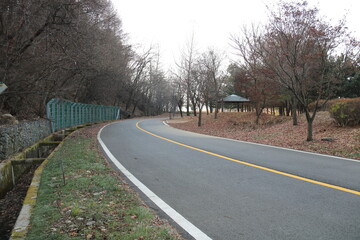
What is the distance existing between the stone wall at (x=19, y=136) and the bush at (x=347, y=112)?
14456mm

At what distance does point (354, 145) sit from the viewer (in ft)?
35.8

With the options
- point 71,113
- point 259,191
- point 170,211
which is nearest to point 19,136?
point 170,211

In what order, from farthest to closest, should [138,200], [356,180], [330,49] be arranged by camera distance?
[330,49], [356,180], [138,200]

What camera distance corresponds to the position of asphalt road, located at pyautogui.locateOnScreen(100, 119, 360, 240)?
3807mm

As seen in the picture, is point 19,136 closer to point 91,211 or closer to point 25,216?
point 25,216

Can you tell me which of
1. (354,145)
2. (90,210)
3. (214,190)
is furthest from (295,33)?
(90,210)

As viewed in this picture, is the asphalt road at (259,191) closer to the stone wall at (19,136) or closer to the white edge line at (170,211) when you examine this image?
the white edge line at (170,211)

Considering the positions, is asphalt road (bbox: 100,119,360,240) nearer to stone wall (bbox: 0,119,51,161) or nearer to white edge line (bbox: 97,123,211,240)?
white edge line (bbox: 97,123,211,240)

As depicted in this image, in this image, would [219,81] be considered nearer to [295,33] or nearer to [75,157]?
[295,33]

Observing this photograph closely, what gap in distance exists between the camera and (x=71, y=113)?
2248cm

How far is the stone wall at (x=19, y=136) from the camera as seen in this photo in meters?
8.95

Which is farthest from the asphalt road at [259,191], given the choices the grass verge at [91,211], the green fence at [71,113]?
the green fence at [71,113]

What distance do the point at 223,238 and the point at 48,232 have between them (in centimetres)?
214

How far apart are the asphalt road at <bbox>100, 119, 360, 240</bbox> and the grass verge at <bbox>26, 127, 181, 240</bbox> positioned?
0.61m
